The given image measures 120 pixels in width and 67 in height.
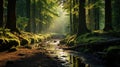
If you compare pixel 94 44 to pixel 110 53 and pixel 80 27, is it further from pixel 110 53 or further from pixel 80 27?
pixel 80 27

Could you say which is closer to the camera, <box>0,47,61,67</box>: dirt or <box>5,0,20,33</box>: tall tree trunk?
<box>0,47,61,67</box>: dirt

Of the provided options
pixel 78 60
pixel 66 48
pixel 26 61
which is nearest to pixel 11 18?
pixel 66 48

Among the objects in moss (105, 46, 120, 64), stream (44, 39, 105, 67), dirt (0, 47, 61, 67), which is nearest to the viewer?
moss (105, 46, 120, 64)

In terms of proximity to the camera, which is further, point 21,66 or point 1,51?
point 1,51

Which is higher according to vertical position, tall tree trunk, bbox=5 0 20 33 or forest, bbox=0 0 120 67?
tall tree trunk, bbox=5 0 20 33

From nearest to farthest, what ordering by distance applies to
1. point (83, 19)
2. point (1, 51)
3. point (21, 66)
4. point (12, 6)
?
point (21, 66), point (1, 51), point (12, 6), point (83, 19)

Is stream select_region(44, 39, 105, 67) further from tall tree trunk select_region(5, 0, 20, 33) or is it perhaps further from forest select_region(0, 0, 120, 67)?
tall tree trunk select_region(5, 0, 20, 33)

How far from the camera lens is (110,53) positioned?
1105cm

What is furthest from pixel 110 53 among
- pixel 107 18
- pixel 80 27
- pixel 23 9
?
pixel 23 9

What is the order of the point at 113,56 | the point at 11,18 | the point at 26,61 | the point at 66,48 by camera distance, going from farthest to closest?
the point at 11,18, the point at 66,48, the point at 26,61, the point at 113,56

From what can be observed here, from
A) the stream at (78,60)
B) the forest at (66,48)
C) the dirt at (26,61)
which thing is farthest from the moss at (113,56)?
the dirt at (26,61)

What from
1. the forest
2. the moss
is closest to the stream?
the forest

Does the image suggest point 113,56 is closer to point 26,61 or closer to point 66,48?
point 26,61

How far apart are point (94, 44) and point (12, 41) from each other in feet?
22.1
